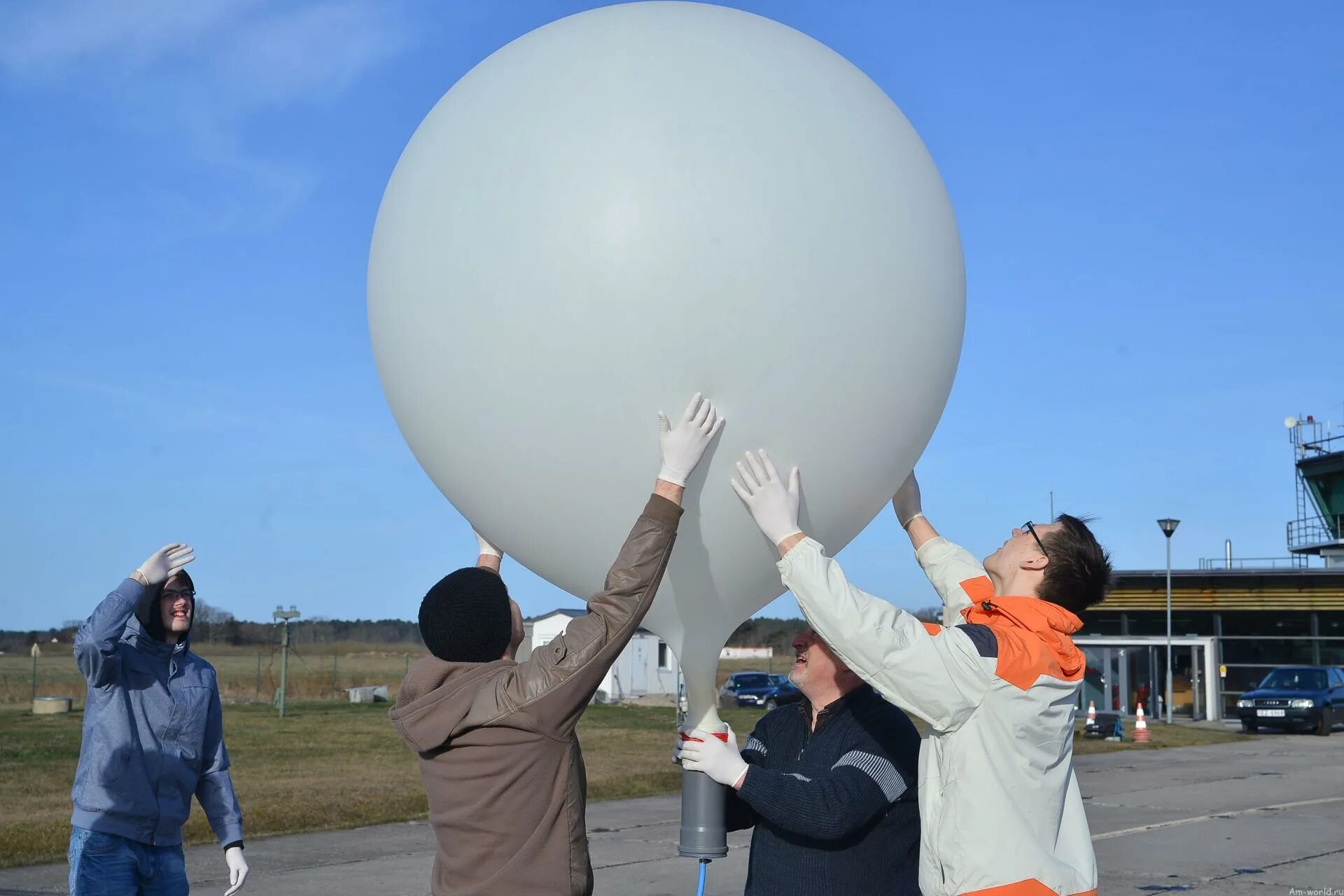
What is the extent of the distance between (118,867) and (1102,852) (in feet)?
25.1

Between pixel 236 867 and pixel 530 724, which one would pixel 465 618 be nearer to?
pixel 530 724

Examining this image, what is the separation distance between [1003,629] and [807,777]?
0.63m

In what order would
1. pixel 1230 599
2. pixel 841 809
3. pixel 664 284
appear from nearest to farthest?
1. pixel 664 284
2. pixel 841 809
3. pixel 1230 599

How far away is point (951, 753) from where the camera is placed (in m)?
→ 2.67

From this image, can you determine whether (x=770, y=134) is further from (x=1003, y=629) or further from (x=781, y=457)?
(x=1003, y=629)

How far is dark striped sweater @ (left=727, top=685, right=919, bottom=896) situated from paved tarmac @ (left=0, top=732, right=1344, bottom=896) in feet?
16.4

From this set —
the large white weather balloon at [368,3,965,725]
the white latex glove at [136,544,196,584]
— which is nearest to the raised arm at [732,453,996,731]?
the large white weather balloon at [368,3,965,725]

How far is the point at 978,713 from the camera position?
2646mm

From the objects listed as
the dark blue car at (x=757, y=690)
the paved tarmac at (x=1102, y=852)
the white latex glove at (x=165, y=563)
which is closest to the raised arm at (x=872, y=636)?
the white latex glove at (x=165, y=563)

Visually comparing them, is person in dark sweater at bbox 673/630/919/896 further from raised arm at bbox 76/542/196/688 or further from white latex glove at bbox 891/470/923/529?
raised arm at bbox 76/542/196/688

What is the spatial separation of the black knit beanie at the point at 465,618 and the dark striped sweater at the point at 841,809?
2.20 feet

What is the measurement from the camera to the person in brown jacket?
8.54 ft

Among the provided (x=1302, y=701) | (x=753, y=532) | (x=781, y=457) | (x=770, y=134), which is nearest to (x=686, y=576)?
(x=753, y=532)

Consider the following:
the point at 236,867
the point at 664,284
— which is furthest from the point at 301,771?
the point at 664,284
